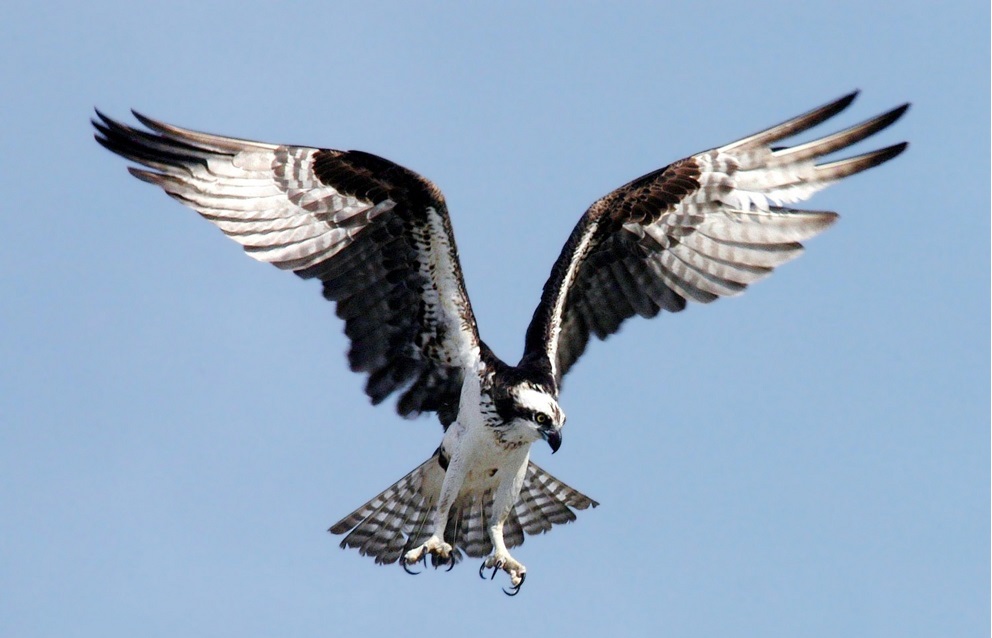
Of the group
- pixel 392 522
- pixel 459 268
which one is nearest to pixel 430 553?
pixel 392 522

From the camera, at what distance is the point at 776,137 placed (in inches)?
494

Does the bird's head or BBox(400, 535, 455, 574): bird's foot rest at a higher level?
the bird's head

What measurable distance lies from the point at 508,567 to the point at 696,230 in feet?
10.4

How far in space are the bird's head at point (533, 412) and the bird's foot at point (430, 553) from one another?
1.21 m

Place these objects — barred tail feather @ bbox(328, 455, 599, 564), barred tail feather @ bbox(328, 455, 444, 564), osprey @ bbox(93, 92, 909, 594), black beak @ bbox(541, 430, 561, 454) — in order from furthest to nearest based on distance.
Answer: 1. barred tail feather @ bbox(328, 455, 444, 564)
2. barred tail feather @ bbox(328, 455, 599, 564)
3. osprey @ bbox(93, 92, 909, 594)
4. black beak @ bbox(541, 430, 561, 454)

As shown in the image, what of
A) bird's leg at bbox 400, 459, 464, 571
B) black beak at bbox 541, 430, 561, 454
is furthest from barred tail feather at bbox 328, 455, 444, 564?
black beak at bbox 541, 430, 561, 454

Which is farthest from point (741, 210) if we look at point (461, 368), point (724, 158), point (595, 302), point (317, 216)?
point (317, 216)

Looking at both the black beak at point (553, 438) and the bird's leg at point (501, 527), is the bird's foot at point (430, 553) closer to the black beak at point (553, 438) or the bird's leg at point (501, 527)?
the bird's leg at point (501, 527)

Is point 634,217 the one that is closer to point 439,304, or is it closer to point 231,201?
point 439,304

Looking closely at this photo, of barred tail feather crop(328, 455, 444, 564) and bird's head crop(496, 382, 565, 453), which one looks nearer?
bird's head crop(496, 382, 565, 453)

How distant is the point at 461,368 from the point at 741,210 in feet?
8.56

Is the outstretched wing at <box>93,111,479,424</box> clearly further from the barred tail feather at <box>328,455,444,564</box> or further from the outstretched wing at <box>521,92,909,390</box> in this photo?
the outstretched wing at <box>521,92,909,390</box>

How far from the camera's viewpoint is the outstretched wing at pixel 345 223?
37.7ft

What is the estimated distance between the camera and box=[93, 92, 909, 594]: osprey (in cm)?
1147
